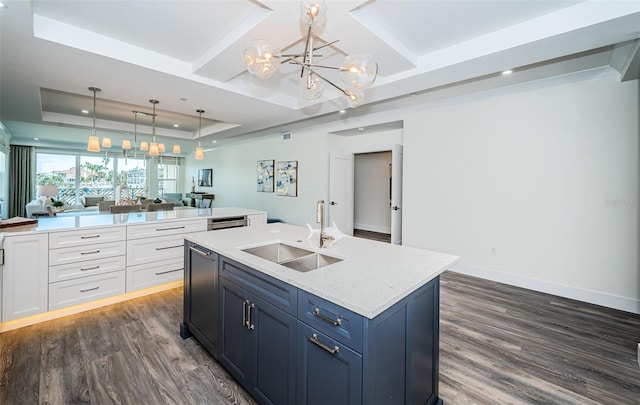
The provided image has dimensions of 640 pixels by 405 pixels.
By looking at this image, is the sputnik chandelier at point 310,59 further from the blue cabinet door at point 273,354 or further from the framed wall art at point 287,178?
the framed wall art at point 287,178

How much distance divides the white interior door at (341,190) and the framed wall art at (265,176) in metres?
2.00

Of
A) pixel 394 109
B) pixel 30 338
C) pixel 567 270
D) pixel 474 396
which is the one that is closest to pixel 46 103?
pixel 30 338

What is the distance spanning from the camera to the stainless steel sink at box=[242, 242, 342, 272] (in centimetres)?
186

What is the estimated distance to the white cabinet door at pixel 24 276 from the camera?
233 cm

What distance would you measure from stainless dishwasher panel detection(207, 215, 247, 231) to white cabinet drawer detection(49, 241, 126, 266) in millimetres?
962

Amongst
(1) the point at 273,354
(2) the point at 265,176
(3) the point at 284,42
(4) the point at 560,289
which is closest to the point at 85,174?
(2) the point at 265,176

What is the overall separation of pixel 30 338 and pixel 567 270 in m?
5.50

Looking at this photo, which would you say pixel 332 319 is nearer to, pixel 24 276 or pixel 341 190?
pixel 24 276

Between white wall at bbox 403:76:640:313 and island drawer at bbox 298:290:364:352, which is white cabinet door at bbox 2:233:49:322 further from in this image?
white wall at bbox 403:76:640:313

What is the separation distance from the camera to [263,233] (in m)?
2.42

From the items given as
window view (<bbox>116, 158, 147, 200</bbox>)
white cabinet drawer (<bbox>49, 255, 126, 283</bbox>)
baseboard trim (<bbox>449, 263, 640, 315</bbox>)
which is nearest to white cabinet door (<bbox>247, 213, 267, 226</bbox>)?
white cabinet drawer (<bbox>49, 255, 126, 283</bbox>)

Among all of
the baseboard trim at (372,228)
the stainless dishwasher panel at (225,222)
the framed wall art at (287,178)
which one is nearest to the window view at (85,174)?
the framed wall art at (287,178)

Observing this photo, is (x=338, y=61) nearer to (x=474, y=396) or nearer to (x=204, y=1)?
(x=204, y=1)

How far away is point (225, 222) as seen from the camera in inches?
146
